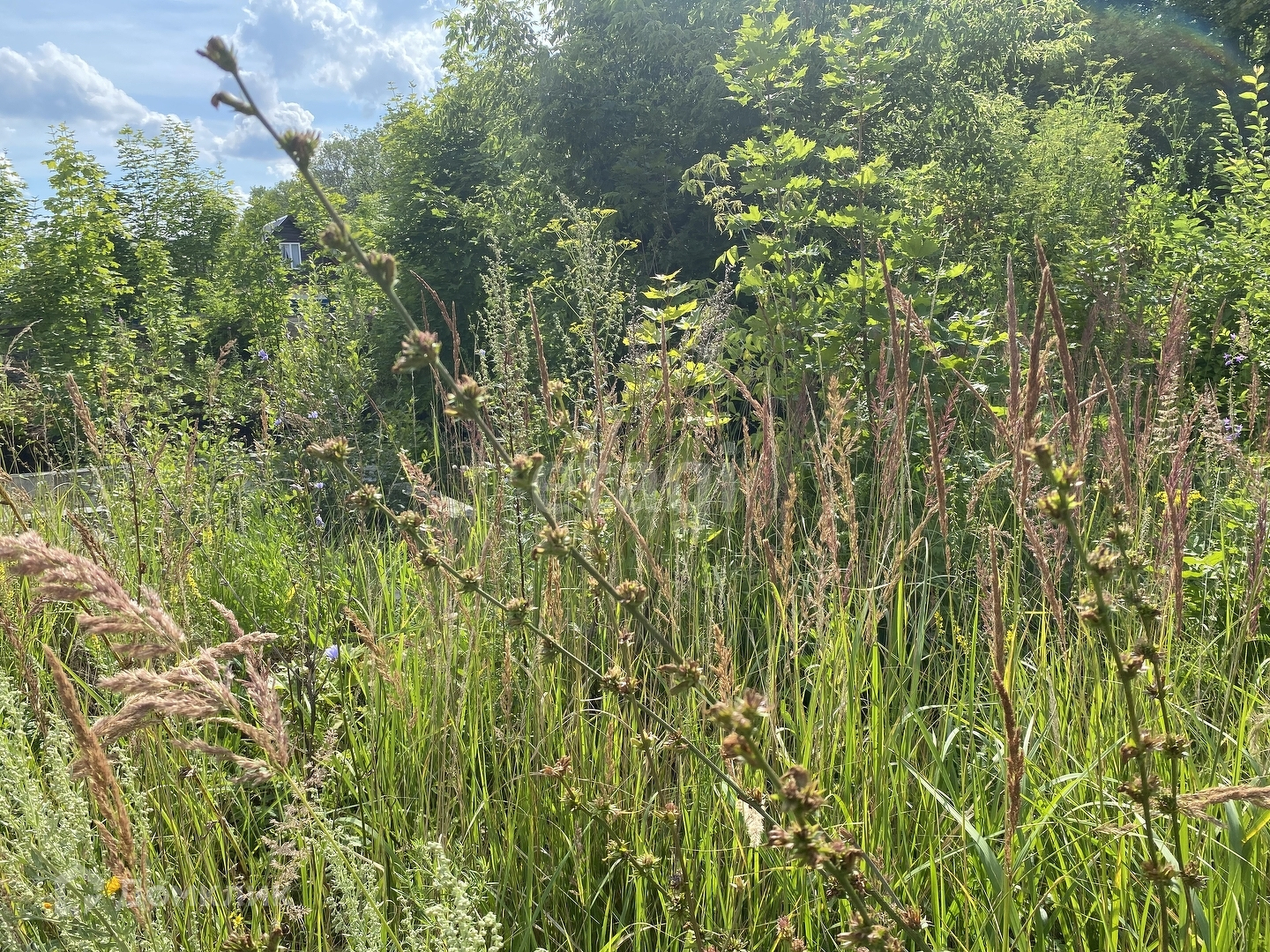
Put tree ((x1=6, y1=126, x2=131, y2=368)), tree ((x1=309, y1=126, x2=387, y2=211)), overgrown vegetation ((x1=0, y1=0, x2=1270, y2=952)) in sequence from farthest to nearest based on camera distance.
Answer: tree ((x1=309, y1=126, x2=387, y2=211)), tree ((x1=6, y1=126, x2=131, y2=368)), overgrown vegetation ((x1=0, y1=0, x2=1270, y2=952))

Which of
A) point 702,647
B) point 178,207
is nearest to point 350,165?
point 178,207

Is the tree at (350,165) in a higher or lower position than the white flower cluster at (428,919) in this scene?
higher

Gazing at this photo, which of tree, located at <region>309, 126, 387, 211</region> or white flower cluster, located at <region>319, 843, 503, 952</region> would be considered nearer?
white flower cluster, located at <region>319, 843, 503, 952</region>

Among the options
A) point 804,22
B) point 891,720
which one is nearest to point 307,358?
point 891,720

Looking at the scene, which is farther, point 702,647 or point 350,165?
point 350,165

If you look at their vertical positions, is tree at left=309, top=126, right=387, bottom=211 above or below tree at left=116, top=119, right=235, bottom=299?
above

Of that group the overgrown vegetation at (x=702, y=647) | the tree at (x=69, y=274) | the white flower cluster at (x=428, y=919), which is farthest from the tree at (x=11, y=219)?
the white flower cluster at (x=428, y=919)

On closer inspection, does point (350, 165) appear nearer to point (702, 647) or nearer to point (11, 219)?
point (11, 219)

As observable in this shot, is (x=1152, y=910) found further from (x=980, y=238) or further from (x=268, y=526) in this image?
(x=980, y=238)

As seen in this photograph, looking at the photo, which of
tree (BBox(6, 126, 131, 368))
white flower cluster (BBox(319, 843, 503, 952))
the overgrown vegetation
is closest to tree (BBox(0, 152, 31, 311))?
tree (BBox(6, 126, 131, 368))

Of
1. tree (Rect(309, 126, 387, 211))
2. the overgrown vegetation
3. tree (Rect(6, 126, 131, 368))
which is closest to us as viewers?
the overgrown vegetation

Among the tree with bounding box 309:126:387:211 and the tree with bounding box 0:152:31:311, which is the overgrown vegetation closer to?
the tree with bounding box 0:152:31:311

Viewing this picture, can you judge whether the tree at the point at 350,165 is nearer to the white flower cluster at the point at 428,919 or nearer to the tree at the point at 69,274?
the tree at the point at 69,274

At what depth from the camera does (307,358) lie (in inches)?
221
